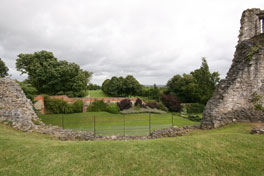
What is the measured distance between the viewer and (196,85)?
29219mm

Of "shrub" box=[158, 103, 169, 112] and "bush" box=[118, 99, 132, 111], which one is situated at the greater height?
"bush" box=[118, 99, 132, 111]

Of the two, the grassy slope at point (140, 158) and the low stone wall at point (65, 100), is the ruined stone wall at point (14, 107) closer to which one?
the grassy slope at point (140, 158)

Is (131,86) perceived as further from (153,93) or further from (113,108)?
(113,108)

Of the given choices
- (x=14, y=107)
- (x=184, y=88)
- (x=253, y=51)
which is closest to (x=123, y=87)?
(x=184, y=88)

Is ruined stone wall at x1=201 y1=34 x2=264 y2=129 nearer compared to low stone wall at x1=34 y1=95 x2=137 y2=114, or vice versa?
ruined stone wall at x1=201 y1=34 x2=264 y2=129

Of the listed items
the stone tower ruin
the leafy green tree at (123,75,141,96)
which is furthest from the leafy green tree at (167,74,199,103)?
the stone tower ruin

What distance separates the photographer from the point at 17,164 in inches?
159

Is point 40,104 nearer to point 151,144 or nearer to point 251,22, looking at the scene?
point 151,144

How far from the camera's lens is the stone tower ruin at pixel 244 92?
309 inches

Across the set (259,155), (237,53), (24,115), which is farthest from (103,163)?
(237,53)

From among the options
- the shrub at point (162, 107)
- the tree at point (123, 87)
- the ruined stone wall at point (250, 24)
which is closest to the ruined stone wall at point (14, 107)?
the ruined stone wall at point (250, 24)

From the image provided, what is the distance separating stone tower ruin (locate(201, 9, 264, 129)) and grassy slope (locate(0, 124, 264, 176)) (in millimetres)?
2956

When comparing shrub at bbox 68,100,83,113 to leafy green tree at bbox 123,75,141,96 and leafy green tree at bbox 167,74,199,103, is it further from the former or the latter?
leafy green tree at bbox 167,74,199,103

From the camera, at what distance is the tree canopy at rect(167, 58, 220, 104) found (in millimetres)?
24781
